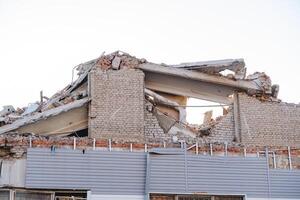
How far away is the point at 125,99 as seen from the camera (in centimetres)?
1258

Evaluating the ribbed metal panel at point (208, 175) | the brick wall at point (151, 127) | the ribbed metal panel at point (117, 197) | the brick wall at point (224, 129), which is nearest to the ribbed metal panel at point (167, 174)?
the ribbed metal panel at point (208, 175)

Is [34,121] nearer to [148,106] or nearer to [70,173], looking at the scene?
[70,173]

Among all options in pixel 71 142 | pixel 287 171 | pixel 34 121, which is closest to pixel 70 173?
pixel 71 142

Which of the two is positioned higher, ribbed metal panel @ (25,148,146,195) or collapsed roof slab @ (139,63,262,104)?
collapsed roof slab @ (139,63,262,104)

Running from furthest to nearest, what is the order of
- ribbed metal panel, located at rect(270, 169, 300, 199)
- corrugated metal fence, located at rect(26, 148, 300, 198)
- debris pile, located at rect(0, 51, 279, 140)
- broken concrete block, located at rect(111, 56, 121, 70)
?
1. debris pile, located at rect(0, 51, 279, 140)
2. broken concrete block, located at rect(111, 56, 121, 70)
3. ribbed metal panel, located at rect(270, 169, 300, 199)
4. corrugated metal fence, located at rect(26, 148, 300, 198)

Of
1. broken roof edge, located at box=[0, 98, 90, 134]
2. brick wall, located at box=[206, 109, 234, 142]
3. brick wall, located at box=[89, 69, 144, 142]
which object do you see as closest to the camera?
broken roof edge, located at box=[0, 98, 90, 134]

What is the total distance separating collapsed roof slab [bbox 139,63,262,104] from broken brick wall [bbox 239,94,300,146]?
43 centimetres

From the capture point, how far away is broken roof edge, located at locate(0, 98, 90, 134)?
452 inches

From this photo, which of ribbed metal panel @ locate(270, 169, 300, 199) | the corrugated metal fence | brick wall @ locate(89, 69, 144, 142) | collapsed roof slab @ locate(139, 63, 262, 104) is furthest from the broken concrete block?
ribbed metal panel @ locate(270, 169, 300, 199)

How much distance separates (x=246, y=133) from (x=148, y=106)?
117 inches

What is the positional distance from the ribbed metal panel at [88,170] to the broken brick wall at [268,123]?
4.13m

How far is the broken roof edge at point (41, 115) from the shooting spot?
11.5 m

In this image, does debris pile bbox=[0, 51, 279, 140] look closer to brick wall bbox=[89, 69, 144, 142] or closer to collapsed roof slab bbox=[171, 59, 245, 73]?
collapsed roof slab bbox=[171, 59, 245, 73]

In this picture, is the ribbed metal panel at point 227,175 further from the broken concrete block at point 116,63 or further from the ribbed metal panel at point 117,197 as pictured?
the broken concrete block at point 116,63
